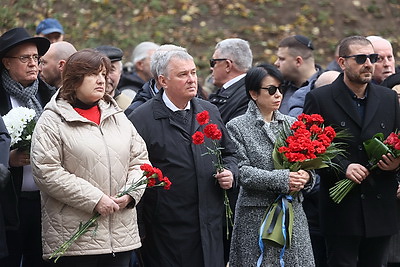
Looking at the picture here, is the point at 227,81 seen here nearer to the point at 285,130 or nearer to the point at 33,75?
the point at 285,130

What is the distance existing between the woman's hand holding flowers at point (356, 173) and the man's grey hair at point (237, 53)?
175cm

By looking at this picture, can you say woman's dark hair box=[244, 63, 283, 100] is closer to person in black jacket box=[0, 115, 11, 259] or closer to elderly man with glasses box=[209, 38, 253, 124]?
elderly man with glasses box=[209, 38, 253, 124]

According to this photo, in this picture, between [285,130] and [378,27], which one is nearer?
[285,130]

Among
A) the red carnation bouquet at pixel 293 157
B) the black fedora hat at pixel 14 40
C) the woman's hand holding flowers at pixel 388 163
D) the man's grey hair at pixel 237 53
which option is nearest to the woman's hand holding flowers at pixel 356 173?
the woman's hand holding flowers at pixel 388 163

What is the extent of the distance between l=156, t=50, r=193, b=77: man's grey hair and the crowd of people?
1 cm

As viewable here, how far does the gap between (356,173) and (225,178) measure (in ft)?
3.95

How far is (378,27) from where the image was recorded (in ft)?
53.7

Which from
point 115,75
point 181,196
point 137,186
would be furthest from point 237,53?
point 137,186

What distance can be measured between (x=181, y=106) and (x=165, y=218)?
2.97ft

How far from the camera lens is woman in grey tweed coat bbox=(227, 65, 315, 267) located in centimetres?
638

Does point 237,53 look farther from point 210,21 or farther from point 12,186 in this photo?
point 210,21

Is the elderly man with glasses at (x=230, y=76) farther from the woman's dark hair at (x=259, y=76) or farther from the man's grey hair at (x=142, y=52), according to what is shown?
the man's grey hair at (x=142, y=52)

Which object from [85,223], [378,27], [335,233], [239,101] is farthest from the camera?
[378,27]

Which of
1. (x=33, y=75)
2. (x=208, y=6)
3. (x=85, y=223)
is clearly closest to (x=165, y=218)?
(x=85, y=223)
